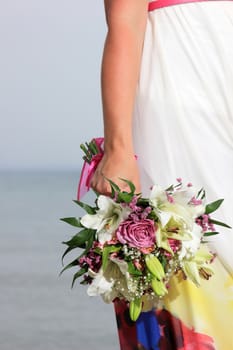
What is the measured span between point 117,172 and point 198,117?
0.16 m

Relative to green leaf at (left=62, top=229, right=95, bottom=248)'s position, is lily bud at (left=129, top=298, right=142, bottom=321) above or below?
below

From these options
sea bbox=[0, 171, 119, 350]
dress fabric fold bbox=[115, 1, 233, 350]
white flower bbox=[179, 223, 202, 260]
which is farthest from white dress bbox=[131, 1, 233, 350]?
sea bbox=[0, 171, 119, 350]

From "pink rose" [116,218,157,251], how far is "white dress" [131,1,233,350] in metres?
0.14

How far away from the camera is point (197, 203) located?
1633 millimetres

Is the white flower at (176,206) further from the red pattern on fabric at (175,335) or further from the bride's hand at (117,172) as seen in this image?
the red pattern on fabric at (175,335)

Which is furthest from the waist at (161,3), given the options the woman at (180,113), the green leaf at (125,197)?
the green leaf at (125,197)

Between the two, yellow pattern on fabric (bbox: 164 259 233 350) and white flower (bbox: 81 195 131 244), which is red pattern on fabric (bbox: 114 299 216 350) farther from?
white flower (bbox: 81 195 131 244)

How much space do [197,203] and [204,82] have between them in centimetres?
21

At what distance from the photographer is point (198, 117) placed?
5.68ft

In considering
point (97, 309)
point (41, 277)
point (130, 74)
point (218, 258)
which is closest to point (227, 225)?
point (218, 258)

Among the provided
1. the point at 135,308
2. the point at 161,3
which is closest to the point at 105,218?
the point at 135,308

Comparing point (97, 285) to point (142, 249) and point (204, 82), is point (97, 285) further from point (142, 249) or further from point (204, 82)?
point (204, 82)

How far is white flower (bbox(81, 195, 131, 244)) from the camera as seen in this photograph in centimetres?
161

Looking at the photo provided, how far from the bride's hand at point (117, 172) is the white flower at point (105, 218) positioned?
0.06m
